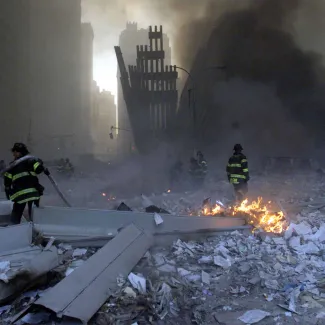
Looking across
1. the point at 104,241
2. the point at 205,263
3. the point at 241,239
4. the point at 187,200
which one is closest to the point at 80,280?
the point at 104,241

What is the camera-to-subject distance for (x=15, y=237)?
13.1 feet

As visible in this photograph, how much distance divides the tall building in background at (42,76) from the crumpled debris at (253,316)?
19.8 meters

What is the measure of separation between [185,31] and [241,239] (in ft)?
75.3

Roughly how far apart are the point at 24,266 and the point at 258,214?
4.30 metres

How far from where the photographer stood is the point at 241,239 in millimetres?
5246

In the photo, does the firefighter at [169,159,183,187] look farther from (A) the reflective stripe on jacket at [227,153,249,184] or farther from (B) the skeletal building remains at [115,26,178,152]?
(B) the skeletal building remains at [115,26,178,152]

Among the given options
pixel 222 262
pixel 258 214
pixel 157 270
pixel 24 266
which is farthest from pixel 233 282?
pixel 258 214

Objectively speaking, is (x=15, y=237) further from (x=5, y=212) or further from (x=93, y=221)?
(x=5, y=212)

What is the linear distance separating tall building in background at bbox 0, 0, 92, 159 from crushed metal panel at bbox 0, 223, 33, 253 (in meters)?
18.0

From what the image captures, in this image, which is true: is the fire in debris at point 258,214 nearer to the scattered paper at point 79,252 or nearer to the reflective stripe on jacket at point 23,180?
the scattered paper at point 79,252

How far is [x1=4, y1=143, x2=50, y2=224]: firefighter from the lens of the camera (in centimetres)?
497

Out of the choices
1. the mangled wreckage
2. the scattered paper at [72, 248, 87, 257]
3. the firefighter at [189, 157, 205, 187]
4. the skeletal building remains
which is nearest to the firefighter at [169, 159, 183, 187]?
the firefighter at [189, 157, 205, 187]

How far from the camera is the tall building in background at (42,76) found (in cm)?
2197

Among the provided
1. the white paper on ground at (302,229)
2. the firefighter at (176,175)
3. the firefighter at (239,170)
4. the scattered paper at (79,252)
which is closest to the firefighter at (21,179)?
the scattered paper at (79,252)
